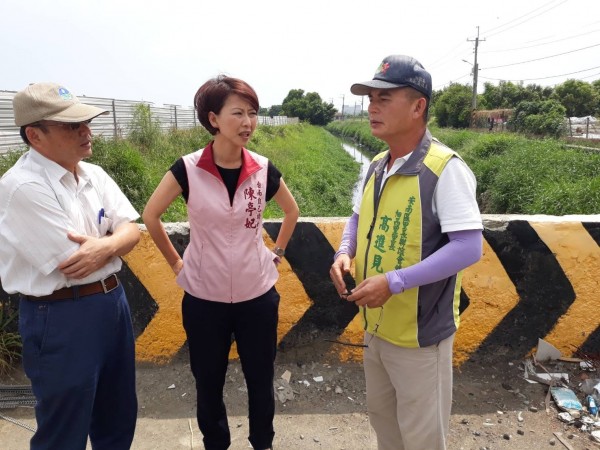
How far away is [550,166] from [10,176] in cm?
1197

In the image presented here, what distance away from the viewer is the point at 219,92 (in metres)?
1.77

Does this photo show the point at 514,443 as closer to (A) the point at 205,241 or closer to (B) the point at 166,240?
(A) the point at 205,241

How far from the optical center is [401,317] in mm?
1593

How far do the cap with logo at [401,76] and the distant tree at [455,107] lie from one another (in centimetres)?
3358

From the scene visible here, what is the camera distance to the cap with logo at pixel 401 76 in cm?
152

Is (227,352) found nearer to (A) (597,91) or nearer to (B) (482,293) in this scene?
(B) (482,293)

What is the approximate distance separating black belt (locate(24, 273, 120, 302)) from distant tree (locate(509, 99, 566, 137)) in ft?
75.1

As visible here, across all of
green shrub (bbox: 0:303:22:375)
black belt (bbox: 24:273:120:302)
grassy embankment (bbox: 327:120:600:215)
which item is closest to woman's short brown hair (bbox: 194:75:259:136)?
black belt (bbox: 24:273:120:302)

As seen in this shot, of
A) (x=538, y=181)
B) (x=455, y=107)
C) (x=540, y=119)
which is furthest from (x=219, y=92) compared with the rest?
(x=455, y=107)

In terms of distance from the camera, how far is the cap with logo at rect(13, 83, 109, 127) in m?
1.53

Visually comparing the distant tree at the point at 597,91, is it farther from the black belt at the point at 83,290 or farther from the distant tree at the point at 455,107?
the black belt at the point at 83,290

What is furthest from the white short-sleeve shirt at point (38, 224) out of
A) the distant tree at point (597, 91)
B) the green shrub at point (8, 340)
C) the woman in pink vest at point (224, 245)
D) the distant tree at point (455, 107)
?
the distant tree at point (597, 91)

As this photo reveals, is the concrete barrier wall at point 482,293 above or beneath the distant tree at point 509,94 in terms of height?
beneath

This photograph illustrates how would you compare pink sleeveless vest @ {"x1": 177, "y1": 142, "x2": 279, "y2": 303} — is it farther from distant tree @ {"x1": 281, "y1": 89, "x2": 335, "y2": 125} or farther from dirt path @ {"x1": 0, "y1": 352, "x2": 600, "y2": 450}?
distant tree @ {"x1": 281, "y1": 89, "x2": 335, "y2": 125}
